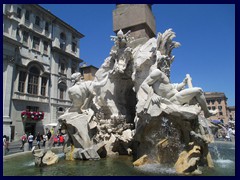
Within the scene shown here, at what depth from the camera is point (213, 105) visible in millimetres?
54500

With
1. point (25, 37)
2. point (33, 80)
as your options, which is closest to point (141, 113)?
point (33, 80)

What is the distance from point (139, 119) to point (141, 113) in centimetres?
23

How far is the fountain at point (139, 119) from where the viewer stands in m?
5.48

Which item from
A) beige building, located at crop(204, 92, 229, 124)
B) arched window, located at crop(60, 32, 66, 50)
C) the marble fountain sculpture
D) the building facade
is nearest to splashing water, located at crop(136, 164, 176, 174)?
the marble fountain sculpture

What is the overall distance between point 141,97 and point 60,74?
2486 centimetres

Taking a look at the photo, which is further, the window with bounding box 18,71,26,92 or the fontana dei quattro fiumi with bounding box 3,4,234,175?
the window with bounding box 18,71,26,92

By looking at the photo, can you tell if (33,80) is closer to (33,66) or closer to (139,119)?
(33,66)

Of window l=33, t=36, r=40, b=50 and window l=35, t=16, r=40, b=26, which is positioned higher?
window l=35, t=16, r=40, b=26

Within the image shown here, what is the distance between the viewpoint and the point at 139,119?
5.98 metres

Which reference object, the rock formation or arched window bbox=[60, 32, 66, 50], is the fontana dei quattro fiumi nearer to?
the rock formation

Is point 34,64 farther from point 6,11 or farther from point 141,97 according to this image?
point 141,97

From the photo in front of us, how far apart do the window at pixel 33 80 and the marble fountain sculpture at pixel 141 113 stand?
19.0m

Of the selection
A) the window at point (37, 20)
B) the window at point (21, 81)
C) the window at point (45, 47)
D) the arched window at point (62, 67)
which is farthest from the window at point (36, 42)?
the arched window at point (62, 67)

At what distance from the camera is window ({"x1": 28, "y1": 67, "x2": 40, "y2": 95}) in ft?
84.0
